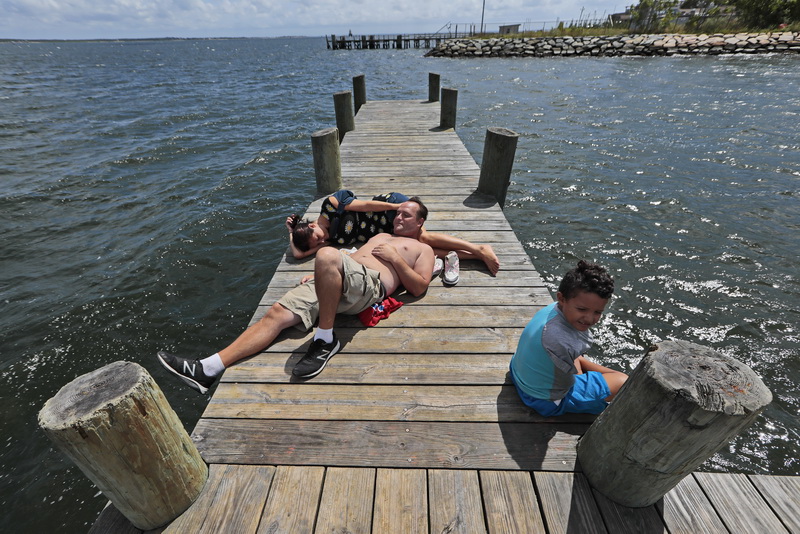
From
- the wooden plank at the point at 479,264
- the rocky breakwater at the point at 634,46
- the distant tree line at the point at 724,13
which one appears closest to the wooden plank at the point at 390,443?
the wooden plank at the point at 479,264

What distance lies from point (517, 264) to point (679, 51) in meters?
39.3

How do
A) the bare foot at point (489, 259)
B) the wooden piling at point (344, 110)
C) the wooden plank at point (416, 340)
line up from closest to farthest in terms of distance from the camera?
1. the wooden plank at point (416, 340)
2. the bare foot at point (489, 259)
3. the wooden piling at point (344, 110)

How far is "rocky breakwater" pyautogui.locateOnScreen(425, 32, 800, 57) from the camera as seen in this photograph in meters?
28.7

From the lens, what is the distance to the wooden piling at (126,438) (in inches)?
54.9

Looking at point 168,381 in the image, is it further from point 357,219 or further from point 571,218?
point 571,218

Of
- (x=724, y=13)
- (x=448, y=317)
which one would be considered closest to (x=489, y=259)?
(x=448, y=317)

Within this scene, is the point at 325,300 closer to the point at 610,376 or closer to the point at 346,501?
the point at 346,501

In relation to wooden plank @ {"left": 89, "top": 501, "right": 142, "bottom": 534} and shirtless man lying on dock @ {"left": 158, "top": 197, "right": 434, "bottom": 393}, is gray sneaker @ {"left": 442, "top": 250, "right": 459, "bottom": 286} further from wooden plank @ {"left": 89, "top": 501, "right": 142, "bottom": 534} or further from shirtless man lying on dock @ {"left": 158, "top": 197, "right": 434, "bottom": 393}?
wooden plank @ {"left": 89, "top": 501, "right": 142, "bottom": 534}

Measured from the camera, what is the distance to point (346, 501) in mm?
1917

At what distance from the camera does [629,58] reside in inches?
1243

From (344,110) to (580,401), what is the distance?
26.0ft

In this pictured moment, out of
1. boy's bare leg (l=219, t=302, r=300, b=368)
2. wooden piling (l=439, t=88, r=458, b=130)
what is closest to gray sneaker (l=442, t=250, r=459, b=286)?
boy's bare leg (l=219, t=302, r=300, b=368)

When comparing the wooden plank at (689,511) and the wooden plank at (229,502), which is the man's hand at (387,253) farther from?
the wooden plank at (689,511)

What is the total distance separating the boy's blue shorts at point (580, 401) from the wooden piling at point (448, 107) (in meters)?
7.36
